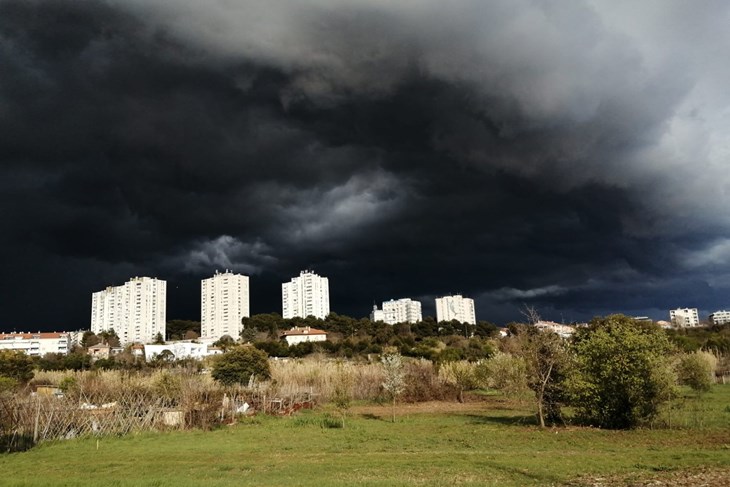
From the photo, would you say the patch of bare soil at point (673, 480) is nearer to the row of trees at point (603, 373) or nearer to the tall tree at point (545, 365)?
the row of trees at point (603, 373)

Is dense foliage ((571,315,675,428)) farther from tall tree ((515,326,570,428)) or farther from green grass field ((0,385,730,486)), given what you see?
green grass field ((0,385,730,486))

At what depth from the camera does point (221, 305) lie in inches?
6462

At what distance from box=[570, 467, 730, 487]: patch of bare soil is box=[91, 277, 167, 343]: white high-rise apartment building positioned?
15857 centimetres

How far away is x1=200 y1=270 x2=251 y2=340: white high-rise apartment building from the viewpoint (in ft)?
535

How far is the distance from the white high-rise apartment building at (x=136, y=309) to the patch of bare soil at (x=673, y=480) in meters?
159

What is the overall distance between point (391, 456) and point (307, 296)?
495ft

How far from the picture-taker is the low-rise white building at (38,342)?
429 feet

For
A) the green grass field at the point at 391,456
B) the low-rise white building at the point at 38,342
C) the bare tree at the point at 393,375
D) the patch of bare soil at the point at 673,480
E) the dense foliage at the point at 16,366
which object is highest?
the low-rise white building at the point at 38,342

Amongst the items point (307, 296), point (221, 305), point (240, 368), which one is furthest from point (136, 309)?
point (240, 368)

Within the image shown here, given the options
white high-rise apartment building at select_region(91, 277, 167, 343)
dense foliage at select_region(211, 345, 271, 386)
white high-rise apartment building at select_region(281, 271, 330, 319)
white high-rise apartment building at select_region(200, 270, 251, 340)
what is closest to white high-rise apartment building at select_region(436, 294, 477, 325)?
white high-rise apartment building at select_region(281, 271, 330, 319)

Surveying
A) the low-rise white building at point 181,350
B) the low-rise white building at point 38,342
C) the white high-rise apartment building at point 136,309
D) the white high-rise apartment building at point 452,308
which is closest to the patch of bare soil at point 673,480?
the low-rise white building at point 181,350

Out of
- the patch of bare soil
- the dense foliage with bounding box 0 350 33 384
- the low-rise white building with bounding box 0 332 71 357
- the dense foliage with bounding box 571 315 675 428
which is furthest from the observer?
the low-rise white building with bounding box 0 332 71 357

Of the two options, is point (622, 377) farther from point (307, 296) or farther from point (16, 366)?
point (307, 296)

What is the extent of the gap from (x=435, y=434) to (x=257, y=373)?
27034 millimetres
